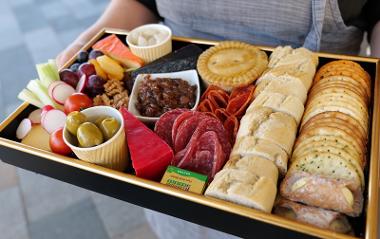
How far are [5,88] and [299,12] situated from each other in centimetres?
185

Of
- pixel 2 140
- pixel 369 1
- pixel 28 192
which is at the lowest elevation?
pixel 28 192

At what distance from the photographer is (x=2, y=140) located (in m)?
0.81

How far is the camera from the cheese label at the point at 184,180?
665mm

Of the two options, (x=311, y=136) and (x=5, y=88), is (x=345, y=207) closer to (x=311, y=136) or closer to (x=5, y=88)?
(x=311, y=136)

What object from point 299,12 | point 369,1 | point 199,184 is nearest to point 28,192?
point 199,184

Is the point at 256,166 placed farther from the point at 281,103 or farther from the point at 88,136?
the point at 88,136

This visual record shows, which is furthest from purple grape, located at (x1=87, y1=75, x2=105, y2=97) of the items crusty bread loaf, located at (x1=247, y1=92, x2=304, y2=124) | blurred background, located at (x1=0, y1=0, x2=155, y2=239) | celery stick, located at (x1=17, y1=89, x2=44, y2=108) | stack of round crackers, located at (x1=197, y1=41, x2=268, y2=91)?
blurred background, located at (x1=0, y1=0, x2=155, y2=239)

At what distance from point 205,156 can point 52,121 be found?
1.20 feet

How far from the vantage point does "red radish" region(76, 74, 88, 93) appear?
0.92 m

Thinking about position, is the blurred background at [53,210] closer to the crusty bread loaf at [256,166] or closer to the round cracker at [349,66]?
the round cracker at [349,66]

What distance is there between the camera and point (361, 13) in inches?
39.6

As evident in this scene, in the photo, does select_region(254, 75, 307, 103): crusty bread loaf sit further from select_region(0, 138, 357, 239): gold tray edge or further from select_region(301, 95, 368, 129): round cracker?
select_region(0, 138, 357, 239): gold tray edge

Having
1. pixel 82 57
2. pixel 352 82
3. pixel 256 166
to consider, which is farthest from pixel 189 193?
pixel 82 57

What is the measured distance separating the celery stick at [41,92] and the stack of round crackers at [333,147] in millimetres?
575
